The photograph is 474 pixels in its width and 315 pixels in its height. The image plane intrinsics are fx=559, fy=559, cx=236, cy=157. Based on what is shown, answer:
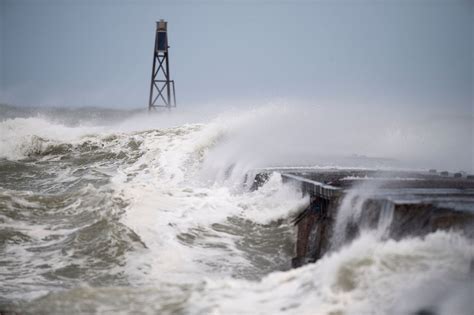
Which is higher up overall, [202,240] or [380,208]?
[380,208]

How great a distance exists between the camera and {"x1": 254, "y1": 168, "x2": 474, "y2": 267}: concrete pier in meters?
5.42

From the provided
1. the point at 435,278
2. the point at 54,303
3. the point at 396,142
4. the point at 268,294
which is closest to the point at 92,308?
the point at 54,303

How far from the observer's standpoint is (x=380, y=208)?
6.02 m

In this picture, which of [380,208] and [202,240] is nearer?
[380,208]

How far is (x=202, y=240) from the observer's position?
8.02 metres

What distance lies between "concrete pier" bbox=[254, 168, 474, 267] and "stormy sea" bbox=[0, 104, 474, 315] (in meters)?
0.22

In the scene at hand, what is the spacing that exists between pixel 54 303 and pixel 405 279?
3086 mm

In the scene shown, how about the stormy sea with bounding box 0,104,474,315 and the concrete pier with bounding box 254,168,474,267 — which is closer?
the stormy sea with bounding box 0,104,474,315

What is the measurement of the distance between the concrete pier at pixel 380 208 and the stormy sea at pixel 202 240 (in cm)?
22

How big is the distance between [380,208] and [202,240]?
293 cm

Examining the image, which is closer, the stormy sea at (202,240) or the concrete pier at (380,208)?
the stormy sea at (202,240)

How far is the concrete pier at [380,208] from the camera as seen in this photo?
5.42 metres

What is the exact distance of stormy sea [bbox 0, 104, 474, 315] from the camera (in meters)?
4.64

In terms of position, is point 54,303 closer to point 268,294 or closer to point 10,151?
point 268,294
